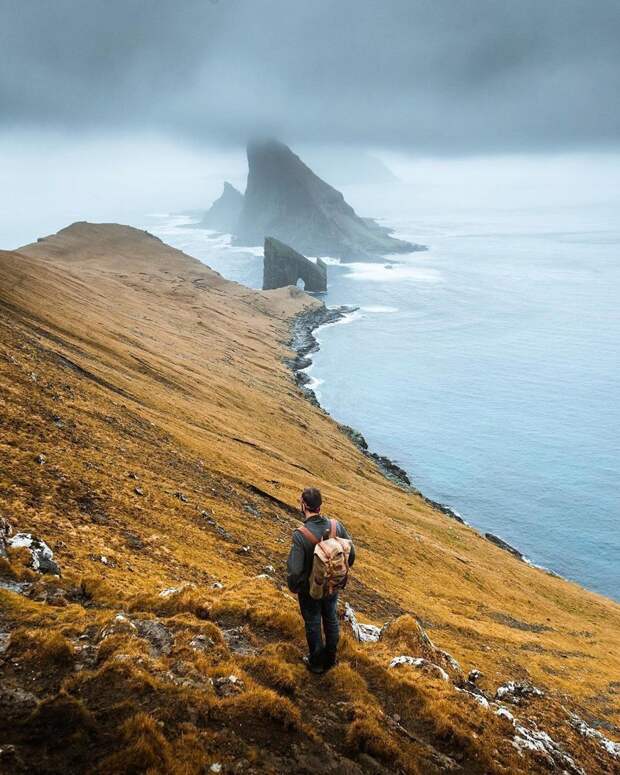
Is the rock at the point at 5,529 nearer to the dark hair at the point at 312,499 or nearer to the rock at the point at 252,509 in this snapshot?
the dark hair at the point at 312,499

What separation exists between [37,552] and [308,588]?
1025 cm

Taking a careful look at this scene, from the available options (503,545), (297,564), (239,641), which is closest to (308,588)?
(297,564)

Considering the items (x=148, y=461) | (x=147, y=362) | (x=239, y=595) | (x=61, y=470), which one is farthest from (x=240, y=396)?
(x=239, y=595)

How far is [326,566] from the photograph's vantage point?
43.7ft

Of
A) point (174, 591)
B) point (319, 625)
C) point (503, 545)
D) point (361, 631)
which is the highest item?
point (319, 625)

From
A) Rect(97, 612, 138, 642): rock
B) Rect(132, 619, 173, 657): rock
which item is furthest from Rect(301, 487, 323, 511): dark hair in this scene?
Rect(97, 612, 138, 642): rock

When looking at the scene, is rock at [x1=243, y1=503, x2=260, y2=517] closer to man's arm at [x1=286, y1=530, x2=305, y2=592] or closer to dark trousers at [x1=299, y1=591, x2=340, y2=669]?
dark trousers at [x1=299, y1=591, x2=340, y2=669]

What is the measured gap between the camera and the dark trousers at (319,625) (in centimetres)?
1408

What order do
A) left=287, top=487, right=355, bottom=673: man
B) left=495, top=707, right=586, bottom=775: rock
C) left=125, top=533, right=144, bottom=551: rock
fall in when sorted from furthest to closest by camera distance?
left=125, top=533, right=144, bottom=551: rock
left=495, top=707, right=586, bottom=775: rock
left=287, top=487, right=355, bottom=673: man

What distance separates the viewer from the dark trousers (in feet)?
46.2

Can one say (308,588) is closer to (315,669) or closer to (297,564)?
(297,564)

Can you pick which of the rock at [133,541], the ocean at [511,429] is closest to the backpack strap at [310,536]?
the rock at [133,541]

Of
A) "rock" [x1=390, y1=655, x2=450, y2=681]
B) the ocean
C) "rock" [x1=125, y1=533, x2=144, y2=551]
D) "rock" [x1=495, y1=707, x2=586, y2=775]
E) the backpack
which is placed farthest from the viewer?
the ocean

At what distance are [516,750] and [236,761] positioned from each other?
26.2 ft
